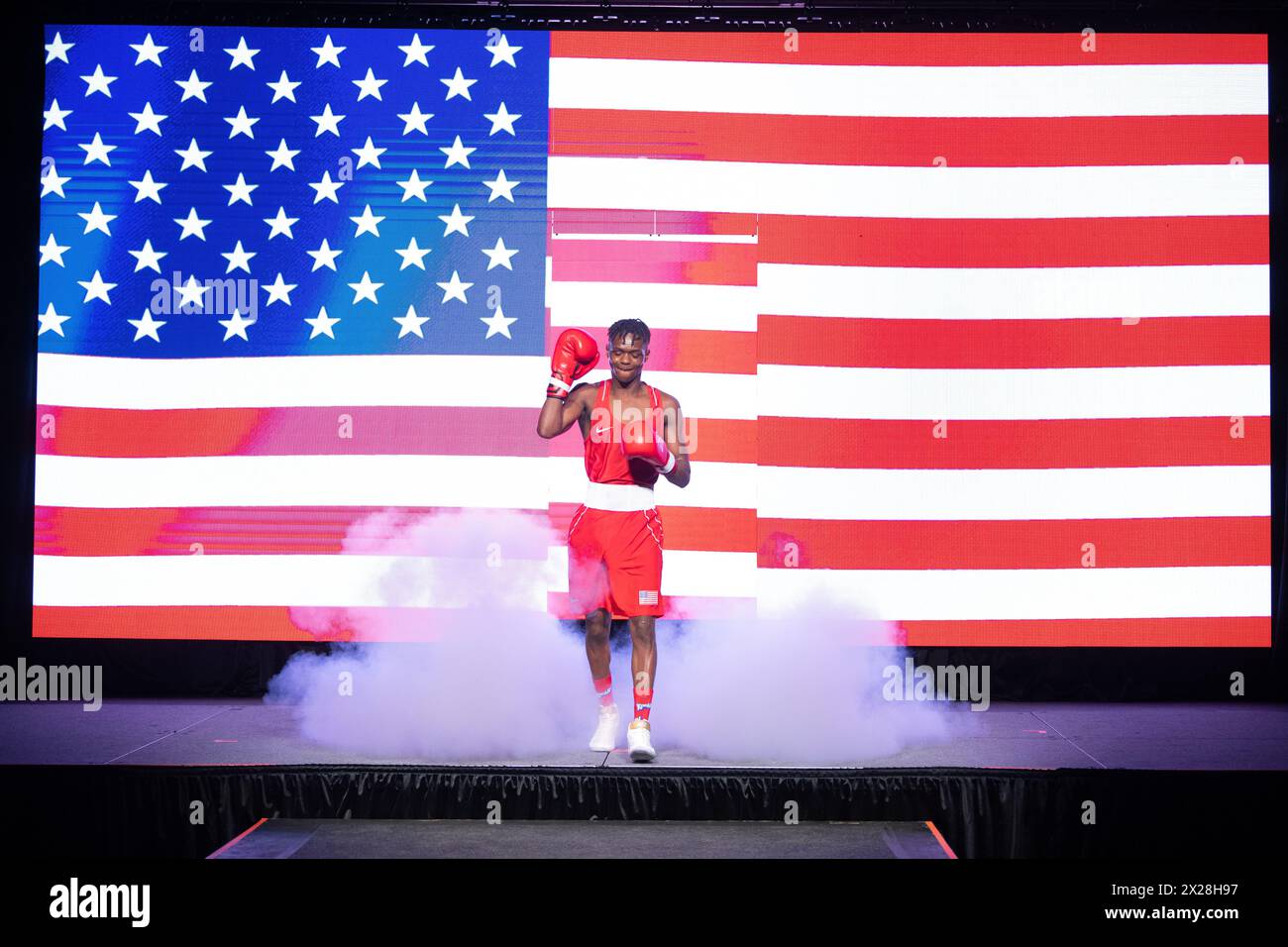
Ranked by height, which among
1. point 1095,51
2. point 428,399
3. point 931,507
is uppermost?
point 1095,51

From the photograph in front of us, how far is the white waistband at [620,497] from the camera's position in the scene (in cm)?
390

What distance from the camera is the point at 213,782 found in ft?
12.1

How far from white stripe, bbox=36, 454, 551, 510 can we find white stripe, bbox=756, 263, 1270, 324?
50.1 inches

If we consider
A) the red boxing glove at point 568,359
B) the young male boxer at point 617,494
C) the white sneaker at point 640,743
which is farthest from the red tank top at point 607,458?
the white sneaker at point 640,743

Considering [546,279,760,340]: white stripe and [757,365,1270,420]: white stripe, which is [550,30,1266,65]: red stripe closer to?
[546,279,760,340]: white stripe

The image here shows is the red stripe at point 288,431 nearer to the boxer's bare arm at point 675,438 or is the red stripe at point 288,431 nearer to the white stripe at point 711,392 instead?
the white stripe at point 711,392

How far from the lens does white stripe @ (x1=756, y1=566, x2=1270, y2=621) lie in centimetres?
498

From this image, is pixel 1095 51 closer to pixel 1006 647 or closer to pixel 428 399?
pixel 1006 647

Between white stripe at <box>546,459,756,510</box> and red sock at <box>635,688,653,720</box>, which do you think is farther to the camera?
white stripe at <box>546,459,756,510</box>

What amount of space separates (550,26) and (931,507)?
100 inches

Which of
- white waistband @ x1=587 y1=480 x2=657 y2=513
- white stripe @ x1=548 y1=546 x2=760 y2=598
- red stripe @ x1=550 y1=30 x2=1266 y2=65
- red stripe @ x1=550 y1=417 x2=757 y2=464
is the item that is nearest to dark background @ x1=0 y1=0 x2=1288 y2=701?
red stripe @ x1=550 y1=30 x2=1266 y2=65

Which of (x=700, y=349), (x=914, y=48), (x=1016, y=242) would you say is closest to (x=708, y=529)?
(x=700, y=349)
